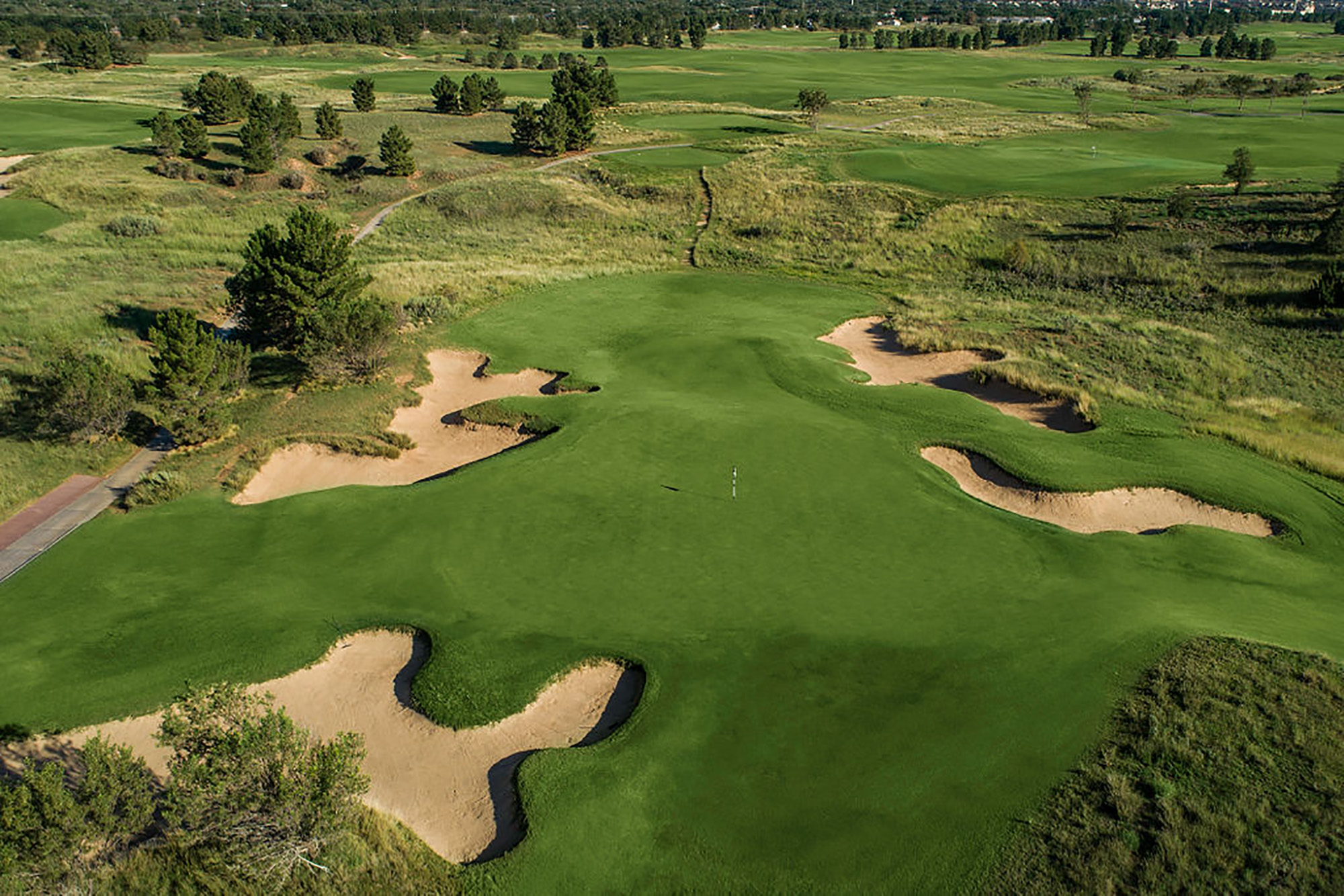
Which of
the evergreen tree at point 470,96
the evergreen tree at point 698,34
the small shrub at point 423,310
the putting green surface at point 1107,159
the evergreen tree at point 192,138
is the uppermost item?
the evergreen tree at point 698,34

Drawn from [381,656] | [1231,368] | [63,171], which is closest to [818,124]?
[1231,368]

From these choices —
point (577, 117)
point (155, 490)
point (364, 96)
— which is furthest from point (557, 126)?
point (155, 490)

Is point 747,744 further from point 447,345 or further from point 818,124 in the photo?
point 818,124

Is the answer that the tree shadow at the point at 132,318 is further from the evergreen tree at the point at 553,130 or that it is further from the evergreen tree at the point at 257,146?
the evergreen tree at the point at 553,130

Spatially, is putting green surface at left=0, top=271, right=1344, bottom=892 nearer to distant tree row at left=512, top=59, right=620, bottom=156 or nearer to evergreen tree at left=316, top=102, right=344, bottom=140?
distant tree row at left=512, top=59, right=620, bottom=156

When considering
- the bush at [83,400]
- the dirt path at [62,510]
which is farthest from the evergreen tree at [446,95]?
the dirt path at [62,510]

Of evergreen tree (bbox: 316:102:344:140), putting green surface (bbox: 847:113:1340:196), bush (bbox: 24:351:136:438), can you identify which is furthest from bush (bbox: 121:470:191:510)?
evergreen tree (bbox: 316:102:344:140)
